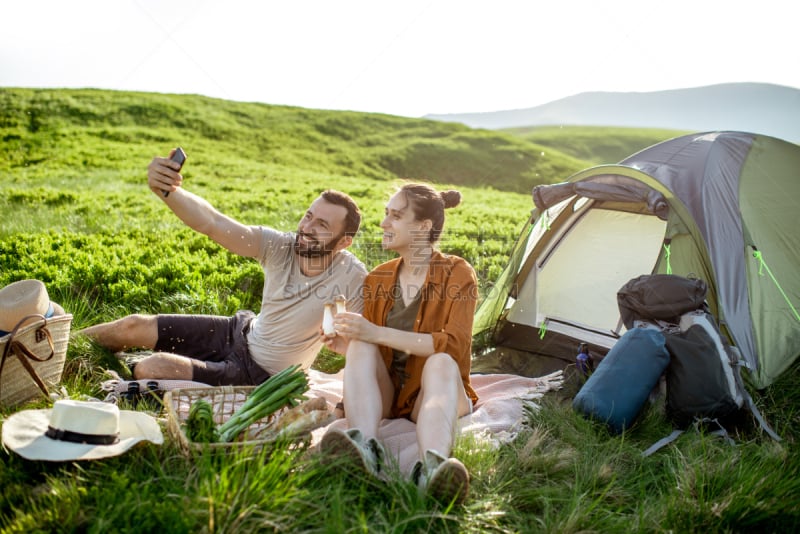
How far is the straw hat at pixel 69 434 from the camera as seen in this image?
2.58 metres

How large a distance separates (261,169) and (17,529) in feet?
64.1

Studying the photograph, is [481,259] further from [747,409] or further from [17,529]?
[17,529]

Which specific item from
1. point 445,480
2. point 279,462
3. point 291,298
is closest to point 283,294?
point 291,298

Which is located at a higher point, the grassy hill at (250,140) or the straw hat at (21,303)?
the grassy hill at (250,140)

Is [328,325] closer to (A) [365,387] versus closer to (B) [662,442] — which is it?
(A) [365,387]

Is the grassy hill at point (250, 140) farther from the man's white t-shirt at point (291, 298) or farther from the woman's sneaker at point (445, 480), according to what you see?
the woman's sneaker at point (445, 480)

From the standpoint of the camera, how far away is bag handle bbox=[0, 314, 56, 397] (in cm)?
324

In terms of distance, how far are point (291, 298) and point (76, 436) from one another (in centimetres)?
169

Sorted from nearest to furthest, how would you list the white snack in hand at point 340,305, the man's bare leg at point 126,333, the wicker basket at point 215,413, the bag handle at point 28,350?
the wicker basket at point 215,413
the bag handle at point 28,350
the white snack in hand at point 340,305
the man's bare leg at point 126,333

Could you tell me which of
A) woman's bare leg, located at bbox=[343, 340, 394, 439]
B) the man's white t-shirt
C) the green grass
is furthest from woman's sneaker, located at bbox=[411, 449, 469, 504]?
the man's white t-shirt

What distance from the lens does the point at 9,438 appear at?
103 inches

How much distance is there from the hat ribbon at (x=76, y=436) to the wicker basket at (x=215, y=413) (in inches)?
12.0

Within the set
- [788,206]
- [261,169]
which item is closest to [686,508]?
[788,206]

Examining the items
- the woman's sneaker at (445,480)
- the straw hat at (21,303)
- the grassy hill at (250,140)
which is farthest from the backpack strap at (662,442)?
the grassy hill at (250,140)
